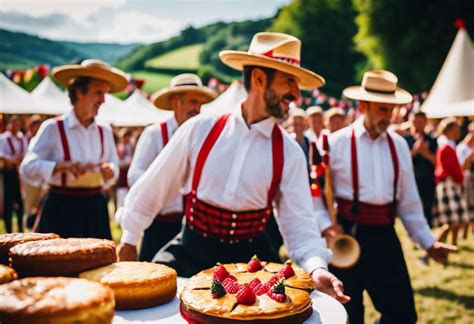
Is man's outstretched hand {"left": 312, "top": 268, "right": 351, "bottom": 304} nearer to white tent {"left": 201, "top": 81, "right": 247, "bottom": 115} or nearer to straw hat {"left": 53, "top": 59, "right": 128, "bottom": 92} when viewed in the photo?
straw hat {"left": 53, "top": 59, "right": 128, "bottom": 92}

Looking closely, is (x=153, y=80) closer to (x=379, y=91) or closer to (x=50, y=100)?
(x=50, y=100)

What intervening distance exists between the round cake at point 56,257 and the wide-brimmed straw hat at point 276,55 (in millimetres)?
1351

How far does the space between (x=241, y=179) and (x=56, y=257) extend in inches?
49.6

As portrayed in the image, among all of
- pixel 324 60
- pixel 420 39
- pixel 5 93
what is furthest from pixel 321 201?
pixel 324 60

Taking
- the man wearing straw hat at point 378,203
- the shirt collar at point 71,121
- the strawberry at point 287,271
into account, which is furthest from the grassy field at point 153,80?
the strawberry at point 287,271

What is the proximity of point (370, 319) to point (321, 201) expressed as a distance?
1.80 meters

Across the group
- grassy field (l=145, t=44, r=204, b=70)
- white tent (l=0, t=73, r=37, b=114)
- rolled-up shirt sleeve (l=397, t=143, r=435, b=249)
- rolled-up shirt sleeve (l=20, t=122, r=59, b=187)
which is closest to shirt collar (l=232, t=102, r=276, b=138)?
rolled-up shirt sleeve (l=397, t=143, r=435, b=249)

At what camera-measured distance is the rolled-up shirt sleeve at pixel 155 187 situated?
8.57 ft

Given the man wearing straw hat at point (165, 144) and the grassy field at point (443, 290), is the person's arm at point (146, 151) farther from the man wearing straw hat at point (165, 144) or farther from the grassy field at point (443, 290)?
the grassy field at point (443, 290)

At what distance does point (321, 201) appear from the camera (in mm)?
3893

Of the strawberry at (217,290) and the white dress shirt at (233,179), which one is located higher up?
the white dress shirt at (233,179)

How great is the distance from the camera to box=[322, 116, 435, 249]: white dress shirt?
3.76m

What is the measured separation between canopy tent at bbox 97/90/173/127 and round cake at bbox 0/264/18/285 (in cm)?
1442

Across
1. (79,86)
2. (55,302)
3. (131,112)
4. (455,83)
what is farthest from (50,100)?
(55,302)
